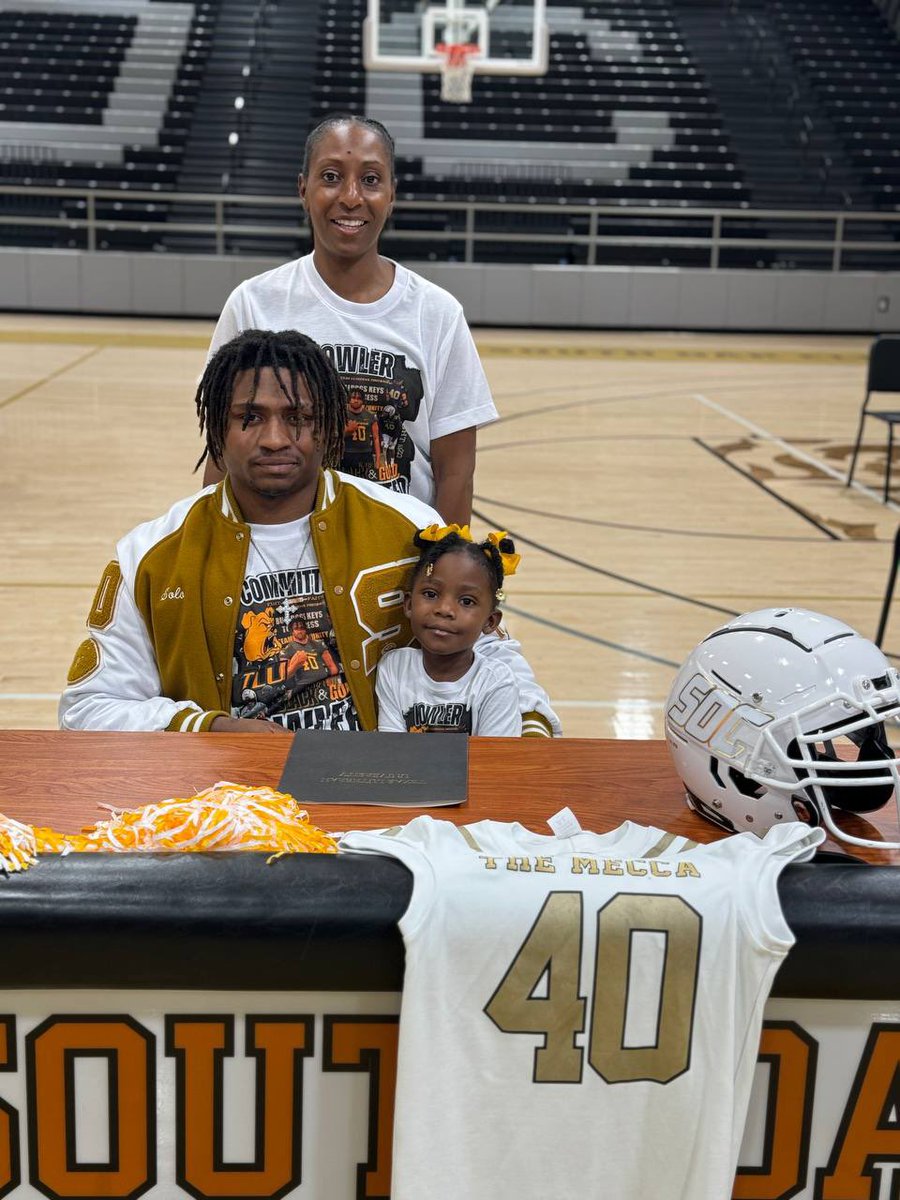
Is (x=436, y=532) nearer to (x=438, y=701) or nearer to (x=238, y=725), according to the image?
(x=438, y=701)

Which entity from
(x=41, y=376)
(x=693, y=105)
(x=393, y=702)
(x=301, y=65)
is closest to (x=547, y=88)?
(x=693, y=105)

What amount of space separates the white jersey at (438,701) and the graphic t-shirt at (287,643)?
99 millimetres

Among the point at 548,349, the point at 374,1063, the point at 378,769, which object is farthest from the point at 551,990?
the point at 548,349

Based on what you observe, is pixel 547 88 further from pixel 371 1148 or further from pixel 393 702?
pixel 371 1148

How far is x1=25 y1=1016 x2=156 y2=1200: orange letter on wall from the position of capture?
4.07 feet

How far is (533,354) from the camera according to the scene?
13.2 m

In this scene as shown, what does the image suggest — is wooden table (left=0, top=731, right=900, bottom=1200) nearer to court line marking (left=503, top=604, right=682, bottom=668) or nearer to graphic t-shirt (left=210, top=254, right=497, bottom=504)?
graphic t-shirt (left=210, top=254, right=497, bottom=504)

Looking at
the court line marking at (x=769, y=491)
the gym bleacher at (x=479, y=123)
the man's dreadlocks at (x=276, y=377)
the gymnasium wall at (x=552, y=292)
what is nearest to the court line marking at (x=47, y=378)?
the gymnasium wall at (x=552, y=292)

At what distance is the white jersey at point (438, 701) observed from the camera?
249cm

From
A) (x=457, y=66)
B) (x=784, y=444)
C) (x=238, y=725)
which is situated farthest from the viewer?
(x=457, y=66)

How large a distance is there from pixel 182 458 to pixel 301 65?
40.6 ft

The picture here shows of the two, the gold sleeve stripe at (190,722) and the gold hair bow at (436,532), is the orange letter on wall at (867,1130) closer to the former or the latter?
the gold sleeve stripe at (190,722)

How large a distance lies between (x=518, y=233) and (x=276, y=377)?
13.6m

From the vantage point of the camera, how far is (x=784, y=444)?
9.22 metres
